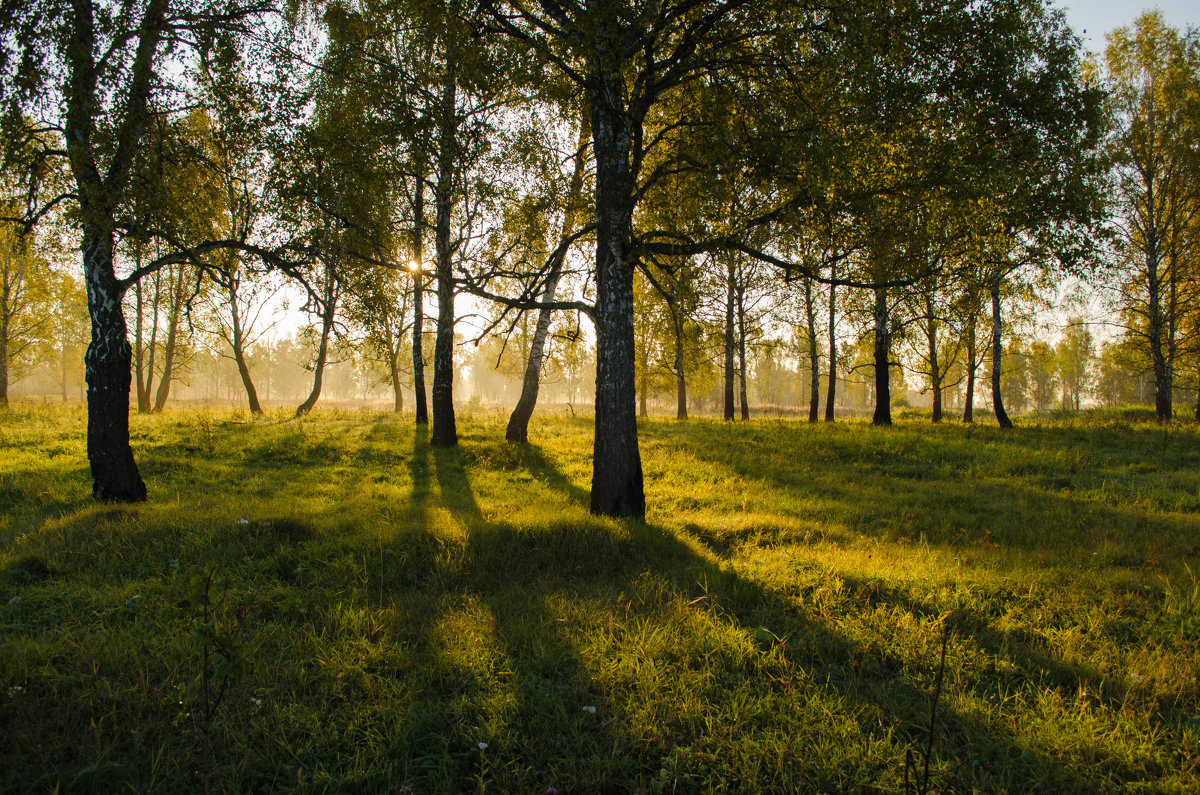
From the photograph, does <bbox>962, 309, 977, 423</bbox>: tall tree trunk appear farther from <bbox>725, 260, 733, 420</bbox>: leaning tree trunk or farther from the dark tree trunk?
<bbox>725, 260, 733, 420</bbox>: leaning tree trunk

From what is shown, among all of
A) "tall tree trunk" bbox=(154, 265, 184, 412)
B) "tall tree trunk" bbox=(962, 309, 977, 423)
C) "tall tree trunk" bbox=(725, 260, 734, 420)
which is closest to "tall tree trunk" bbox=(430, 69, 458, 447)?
"tall tree trunk" bbox=(725, 260, 734, 420)

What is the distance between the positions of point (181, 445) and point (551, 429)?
10557 mm

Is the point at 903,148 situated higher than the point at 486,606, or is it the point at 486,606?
the point at 903,148

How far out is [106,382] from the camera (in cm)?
792

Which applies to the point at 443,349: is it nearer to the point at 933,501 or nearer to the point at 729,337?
the point at 933,501

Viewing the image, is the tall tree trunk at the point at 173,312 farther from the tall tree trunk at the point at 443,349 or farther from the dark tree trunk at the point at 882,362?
the dark tree trunk at the point at 882,362

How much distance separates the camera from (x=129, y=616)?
4582mm

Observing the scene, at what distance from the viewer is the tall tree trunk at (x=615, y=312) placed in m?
7.93

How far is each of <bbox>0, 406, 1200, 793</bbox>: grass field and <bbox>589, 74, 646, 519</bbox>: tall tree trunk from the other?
2.72 feet

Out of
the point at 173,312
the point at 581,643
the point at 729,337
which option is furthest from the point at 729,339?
the point at 173,312

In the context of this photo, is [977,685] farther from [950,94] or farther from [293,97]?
[293,97]

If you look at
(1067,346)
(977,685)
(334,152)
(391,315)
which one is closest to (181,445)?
(391,315)

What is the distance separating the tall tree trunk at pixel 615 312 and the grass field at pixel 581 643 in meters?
0.83

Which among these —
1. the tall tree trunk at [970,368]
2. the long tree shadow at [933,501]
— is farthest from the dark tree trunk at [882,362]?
the tall tree trunk at [970,368]
